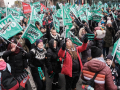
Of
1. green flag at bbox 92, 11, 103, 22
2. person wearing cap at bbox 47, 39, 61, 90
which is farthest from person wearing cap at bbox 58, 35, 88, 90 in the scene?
green flag at bbox 92, 11, 103, 22

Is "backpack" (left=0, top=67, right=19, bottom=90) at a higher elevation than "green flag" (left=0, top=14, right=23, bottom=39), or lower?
lower

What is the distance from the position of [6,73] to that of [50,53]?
1474 mm

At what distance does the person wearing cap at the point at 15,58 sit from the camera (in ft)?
13.3

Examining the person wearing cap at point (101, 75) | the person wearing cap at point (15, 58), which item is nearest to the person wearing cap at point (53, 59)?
the person wearing cap at point (15, 58)

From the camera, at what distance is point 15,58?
414 centimetres

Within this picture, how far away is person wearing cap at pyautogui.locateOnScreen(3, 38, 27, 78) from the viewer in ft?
13.3

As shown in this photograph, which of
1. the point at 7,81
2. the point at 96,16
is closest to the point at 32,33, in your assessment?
the point at 7,81

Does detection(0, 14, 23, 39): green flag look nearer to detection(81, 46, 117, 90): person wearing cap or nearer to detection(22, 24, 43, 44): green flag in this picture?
detection(22, 24, 43, 44): green flag

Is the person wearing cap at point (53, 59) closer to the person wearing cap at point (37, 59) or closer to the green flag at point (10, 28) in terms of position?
the person wearing cap at point (37, 59)

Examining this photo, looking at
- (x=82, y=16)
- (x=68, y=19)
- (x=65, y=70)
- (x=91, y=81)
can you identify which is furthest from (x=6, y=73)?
(x=82, y=16)

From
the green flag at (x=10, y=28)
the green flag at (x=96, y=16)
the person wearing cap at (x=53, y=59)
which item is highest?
the green flag at (x=10, y=28)

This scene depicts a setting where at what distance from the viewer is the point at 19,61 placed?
13.8 feet

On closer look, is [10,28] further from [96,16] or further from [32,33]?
[96,16]

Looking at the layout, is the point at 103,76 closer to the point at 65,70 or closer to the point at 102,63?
the point at 102,63
